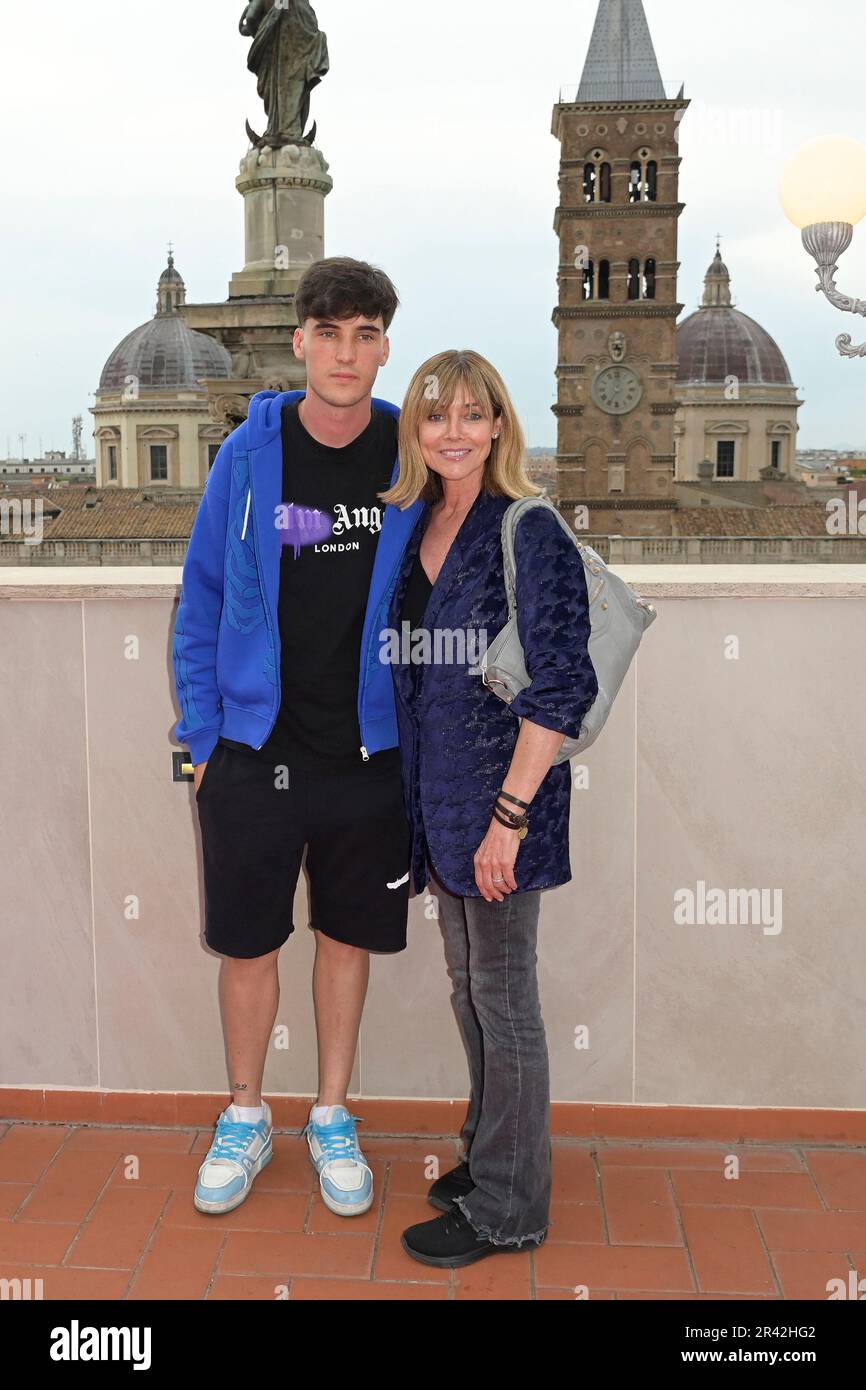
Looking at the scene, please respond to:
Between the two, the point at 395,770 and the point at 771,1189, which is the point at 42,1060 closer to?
the point at 395,770

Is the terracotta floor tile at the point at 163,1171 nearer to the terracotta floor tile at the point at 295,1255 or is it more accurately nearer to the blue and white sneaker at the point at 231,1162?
the blue and white sneaker at the point at 231,1162

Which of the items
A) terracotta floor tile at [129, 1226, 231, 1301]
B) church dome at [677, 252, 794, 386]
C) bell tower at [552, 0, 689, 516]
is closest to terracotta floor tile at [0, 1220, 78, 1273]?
terracotta floor tile at [129, 1226, 231, 1301]

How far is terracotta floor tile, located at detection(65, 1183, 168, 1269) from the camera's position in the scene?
2426mm

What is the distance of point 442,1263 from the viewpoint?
238 centimetres

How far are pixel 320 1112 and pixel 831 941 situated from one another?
115 cm

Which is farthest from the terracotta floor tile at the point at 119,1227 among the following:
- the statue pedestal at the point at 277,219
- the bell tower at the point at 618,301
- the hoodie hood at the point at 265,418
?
the bell tower at the point at 618,301

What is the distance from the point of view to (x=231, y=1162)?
8.62 feet

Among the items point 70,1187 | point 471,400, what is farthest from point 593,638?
point 70,1187

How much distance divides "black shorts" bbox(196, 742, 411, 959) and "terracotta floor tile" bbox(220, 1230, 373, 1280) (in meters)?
0.53

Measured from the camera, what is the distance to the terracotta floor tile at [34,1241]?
2.43m

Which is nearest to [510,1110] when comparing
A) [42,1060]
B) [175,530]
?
[42,1060]

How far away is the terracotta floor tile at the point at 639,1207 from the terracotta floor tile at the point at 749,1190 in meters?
0.04
